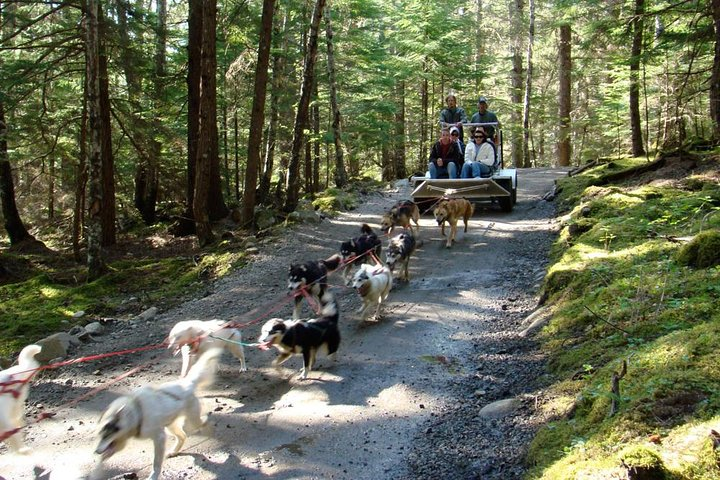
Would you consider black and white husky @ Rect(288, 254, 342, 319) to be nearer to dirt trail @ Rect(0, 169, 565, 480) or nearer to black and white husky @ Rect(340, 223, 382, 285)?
Result: dirt trail @ Rect(0, 169, 565, 480)

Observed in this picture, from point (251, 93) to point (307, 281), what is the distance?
540 inches

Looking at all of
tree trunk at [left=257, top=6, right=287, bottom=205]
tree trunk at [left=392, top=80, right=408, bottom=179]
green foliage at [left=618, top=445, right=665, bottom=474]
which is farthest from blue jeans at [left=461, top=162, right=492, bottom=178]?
tree trunk at [left=392, top=80, right=408, bottom=179]

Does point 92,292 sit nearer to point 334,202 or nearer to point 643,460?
point 334,202

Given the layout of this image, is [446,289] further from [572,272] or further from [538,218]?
[538,218]

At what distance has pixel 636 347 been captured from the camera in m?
4.59

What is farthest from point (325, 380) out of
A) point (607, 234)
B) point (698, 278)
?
point (607, 234)

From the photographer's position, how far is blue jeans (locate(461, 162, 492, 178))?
1338 centimetres

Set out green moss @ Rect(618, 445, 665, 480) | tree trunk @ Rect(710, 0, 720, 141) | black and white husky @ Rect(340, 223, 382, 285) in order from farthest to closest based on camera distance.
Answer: tree trunk @ Rect(710, 0, 720, 141)
black and white husky @ Rect(340, 223, 382, 285)
green moss @ Rect(618, 445, 665, 480)

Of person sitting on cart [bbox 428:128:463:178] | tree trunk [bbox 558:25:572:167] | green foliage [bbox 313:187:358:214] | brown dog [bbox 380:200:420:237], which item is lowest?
brown dog [bbox 380:200:420:237]

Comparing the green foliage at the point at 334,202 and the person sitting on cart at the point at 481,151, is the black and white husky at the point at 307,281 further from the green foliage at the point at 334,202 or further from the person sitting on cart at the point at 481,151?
the green foliage at the point at 334,202

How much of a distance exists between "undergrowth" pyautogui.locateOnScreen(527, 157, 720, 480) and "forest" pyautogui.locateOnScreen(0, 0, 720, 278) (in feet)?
16.1

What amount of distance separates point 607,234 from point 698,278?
2724 mm

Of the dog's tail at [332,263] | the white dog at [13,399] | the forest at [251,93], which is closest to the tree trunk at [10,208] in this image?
the forest at [251,93]

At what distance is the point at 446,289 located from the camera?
913cm
